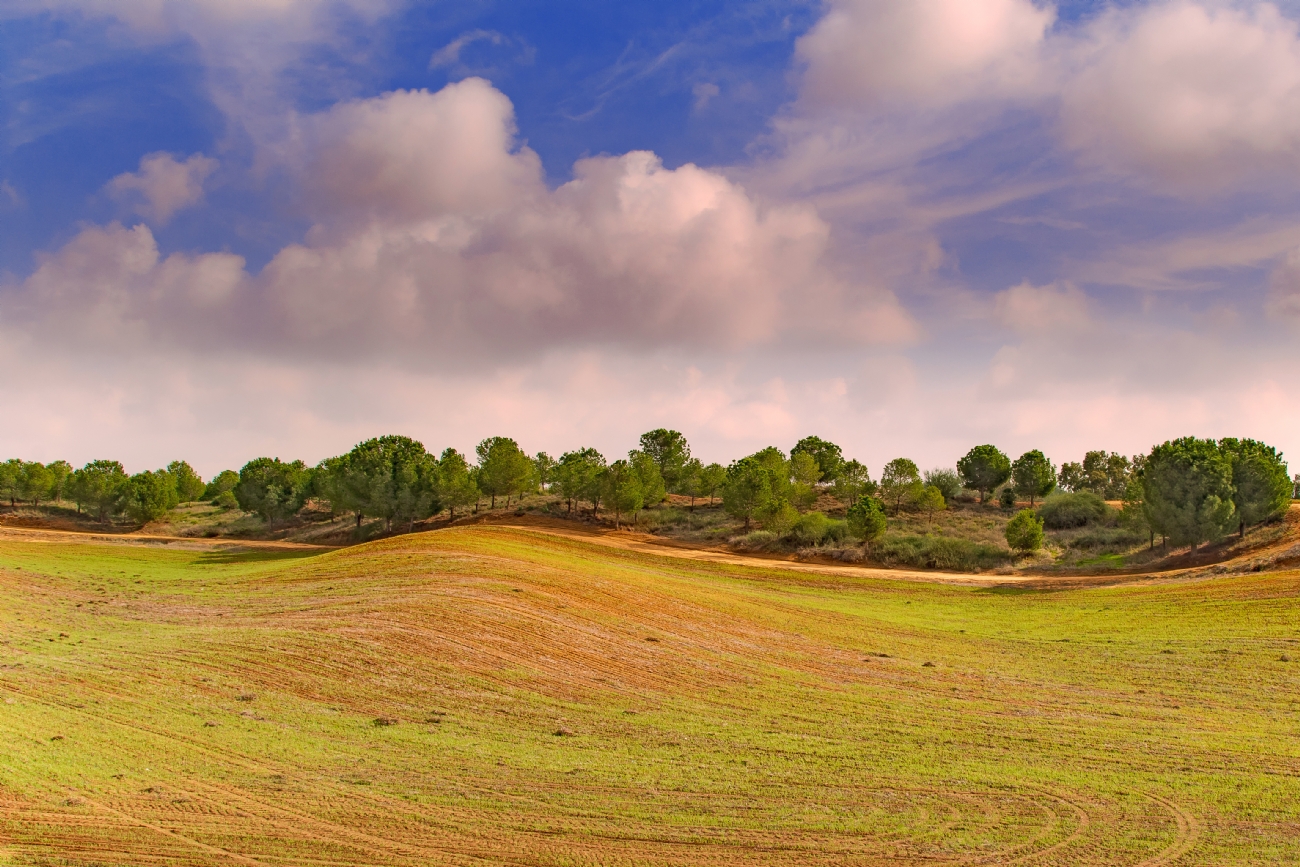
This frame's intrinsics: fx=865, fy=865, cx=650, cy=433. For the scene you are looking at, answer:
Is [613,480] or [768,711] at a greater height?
[613,480]

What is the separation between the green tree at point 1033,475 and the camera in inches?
3617

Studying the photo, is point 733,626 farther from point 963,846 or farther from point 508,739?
point 963,846

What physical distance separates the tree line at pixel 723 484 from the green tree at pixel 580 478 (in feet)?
0.53

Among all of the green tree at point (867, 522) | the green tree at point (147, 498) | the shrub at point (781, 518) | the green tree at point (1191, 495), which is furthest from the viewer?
the green tree at point (147, 498)

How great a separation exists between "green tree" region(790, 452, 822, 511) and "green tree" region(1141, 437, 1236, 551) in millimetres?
29942

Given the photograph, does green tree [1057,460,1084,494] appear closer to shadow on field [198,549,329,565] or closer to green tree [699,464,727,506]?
green tree [699,464,727,506]

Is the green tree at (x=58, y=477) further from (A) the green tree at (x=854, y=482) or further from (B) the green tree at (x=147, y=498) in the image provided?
(A) the green tree at (x=854, y=482)

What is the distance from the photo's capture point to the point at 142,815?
44.7ft

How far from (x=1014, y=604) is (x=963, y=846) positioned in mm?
30561

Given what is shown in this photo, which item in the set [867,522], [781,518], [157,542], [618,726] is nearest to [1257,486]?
[867,522]

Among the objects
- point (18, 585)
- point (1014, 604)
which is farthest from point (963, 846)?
point (18, 585)

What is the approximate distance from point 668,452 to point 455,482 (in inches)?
1199

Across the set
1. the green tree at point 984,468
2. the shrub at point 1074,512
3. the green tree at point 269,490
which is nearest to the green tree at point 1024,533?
the shrub at point 1074,512

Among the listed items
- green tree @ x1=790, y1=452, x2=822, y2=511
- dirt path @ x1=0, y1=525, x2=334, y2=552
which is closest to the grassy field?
dirt path @ x1=0, y1=525, x2=334, y2=552
